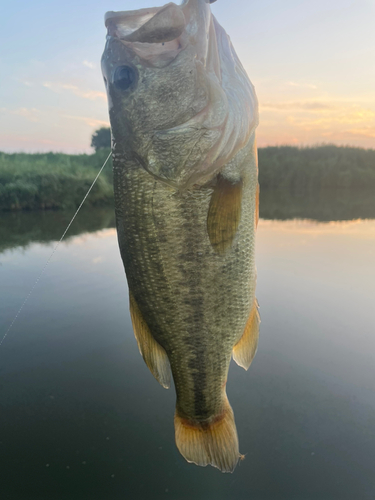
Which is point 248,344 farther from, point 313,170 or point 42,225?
Result: point 313,170

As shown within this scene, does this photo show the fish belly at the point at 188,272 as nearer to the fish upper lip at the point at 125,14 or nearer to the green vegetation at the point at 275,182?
the fish upper lip at the point at 125,14

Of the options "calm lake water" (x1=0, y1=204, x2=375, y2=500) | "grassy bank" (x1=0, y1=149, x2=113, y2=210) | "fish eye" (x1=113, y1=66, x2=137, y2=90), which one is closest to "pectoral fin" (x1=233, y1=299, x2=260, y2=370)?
"fish eye" (x1=113, y1=66, x2=137, y2=90)

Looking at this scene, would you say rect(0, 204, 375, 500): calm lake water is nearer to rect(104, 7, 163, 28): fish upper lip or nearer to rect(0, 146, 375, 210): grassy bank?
rect(104, 7, 163, 28): fish upper lip

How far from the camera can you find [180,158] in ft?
4.37

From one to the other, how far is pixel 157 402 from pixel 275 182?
90.5 ft

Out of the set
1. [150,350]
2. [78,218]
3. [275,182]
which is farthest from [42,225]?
[275,182]

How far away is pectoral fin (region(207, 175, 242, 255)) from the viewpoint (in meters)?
1.37

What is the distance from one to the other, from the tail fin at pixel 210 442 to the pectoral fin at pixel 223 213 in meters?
0.93

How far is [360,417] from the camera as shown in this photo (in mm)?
3920

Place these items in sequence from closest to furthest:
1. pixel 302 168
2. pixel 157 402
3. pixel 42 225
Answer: pixel 157 402, pixel 42 225, pixel 302 168

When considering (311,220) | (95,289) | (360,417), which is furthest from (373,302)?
(311,220)

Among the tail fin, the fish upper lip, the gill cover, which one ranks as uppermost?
the fish upper lip

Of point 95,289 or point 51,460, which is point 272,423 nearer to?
point 51,460

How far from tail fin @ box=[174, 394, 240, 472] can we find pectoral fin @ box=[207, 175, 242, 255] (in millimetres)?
932
